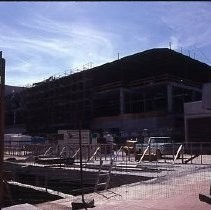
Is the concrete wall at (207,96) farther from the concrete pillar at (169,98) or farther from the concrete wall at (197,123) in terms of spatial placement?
the concrete pillar at (169,98)

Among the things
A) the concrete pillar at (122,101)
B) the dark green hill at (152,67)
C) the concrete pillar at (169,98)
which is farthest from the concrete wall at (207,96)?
the concrete pillar at (122,101)

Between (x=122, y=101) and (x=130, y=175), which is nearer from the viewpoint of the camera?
(x=130, y=175)

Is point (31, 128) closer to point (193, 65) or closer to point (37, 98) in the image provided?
point (37, 98)

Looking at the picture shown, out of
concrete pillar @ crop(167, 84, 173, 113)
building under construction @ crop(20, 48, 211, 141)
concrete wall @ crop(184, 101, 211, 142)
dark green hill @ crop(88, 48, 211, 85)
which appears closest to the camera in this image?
concrete wall @ crop(184, 101, 211, 142)

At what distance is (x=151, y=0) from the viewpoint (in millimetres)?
3982

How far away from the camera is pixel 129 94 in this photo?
96.3 metres

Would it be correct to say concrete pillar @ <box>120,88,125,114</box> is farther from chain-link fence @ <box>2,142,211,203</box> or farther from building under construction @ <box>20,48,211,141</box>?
chain-link fence @ <box>2,142,211,203</box>

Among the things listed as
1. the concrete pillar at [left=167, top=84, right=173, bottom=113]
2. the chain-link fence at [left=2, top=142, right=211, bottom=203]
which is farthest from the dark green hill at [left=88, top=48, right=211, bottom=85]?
the chain-link fence at [left=2, top=142, right=211, bottom=203]

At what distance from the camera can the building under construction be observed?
277 feet

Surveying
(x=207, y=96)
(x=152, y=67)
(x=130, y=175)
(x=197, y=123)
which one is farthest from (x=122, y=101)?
(x=207, y=96)

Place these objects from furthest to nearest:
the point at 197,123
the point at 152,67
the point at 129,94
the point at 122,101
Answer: the point at 129,94 → the point at 122,101 → the point at 152,67 → the point at 197,123

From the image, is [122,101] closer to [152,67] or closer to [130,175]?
[152,67]

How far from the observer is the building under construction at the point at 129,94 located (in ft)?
277

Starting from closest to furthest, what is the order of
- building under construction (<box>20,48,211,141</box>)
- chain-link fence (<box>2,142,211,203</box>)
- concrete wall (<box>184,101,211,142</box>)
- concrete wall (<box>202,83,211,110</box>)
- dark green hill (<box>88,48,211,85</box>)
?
1. concrete wall (<box>202,83,211,110</box>)
2. chain-link fence (<box>2,142,211,203</box>)
3. concrete wall (<box>184,101,211,142</box>)
4. building under construction (<box>20,48,211,141</box>)
5. dark green hill (<box>88,48,211,85</box>)
